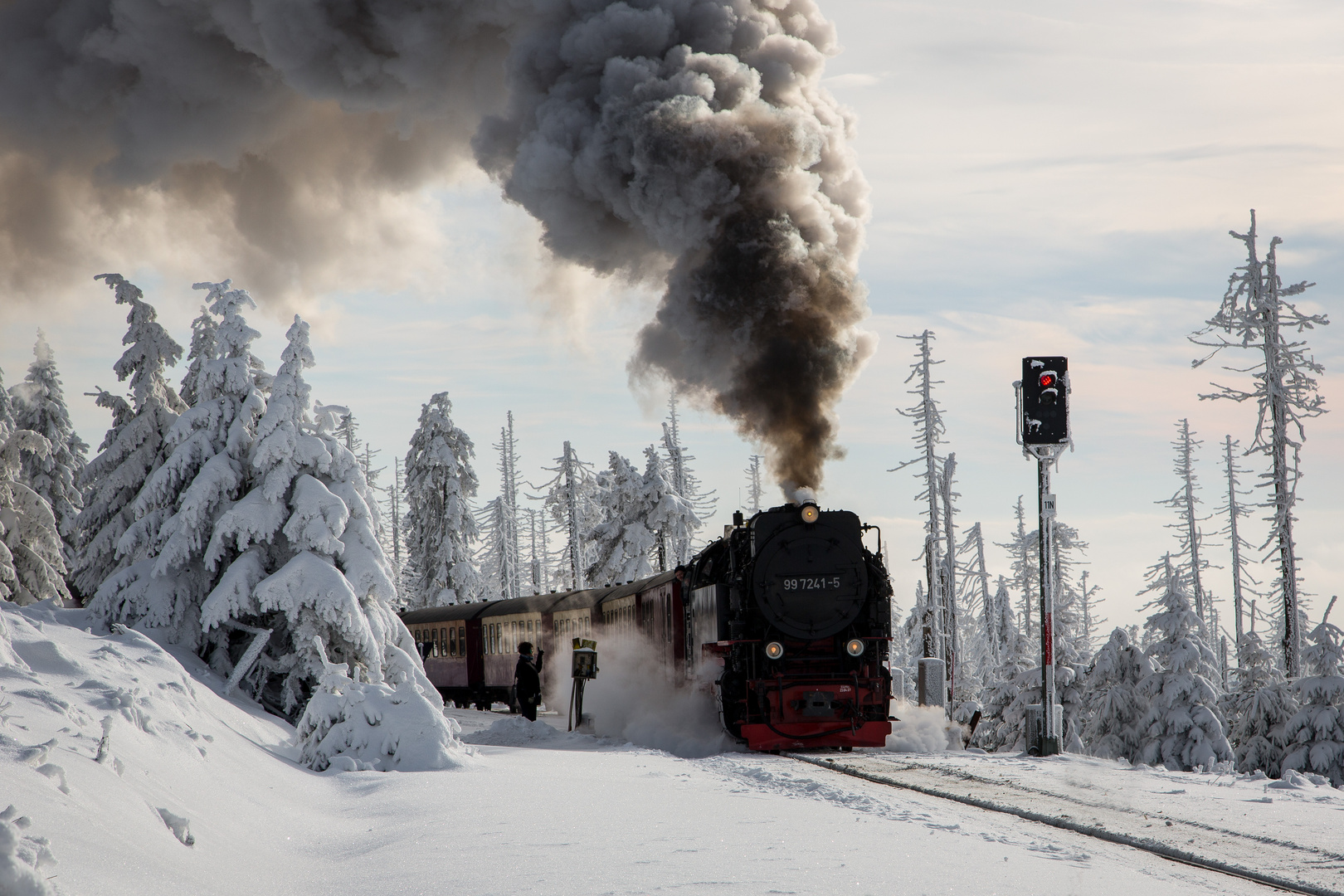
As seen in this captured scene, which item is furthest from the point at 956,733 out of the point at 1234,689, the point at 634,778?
the point at 1234,689

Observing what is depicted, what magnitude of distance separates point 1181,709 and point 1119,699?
65.7 inches

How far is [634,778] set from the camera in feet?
34.3

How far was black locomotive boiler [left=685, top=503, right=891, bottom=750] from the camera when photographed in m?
14.3

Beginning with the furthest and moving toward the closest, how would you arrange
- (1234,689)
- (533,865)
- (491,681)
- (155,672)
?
(491,681), (1234,689), (155,672), (533,865)

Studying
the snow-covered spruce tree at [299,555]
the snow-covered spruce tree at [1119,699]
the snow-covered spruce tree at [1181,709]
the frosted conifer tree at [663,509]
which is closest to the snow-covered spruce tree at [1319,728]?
the snow-covered spruce tree at [1181,709]

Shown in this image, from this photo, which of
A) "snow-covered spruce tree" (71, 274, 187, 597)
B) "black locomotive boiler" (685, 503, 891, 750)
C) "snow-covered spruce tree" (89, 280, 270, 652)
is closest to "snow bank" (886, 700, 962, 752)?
"black locomotive boiler" (685, 503, 891, 750)

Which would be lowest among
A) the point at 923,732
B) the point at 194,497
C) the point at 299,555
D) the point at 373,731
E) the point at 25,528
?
the point at 923,732

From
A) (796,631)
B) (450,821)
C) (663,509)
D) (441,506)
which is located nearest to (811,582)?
(796,631)

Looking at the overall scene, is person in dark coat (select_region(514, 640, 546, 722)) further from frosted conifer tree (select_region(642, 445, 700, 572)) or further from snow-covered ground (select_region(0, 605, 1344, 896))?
frosted conifer tree (select_region(642, 445, 700, 572))

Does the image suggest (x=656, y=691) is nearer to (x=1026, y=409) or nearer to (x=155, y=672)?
(x=1026, y=409)

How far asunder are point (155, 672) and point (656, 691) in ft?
31.8

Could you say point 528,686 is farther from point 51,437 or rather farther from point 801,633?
point 51,437

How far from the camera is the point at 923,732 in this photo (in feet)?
50.0

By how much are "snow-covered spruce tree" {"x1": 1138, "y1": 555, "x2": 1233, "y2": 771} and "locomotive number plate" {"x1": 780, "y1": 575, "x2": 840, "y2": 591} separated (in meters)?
9.26
